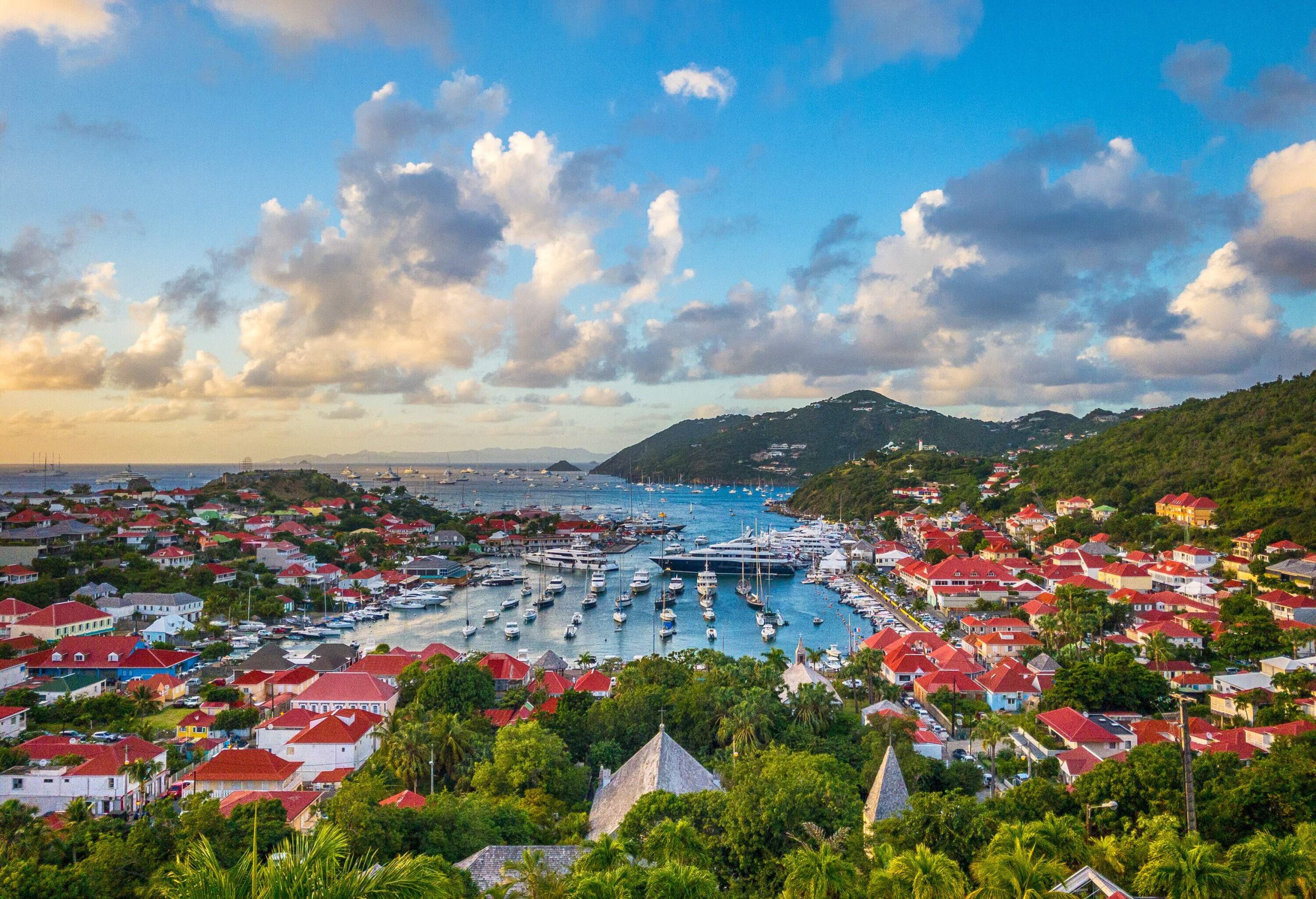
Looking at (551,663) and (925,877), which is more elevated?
(925,877)

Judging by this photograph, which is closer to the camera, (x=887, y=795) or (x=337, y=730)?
(x=887, y=795)

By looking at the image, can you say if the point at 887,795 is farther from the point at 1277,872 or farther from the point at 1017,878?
the point at 1277,872

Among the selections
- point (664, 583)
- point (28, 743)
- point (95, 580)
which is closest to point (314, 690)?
point (28, 743)

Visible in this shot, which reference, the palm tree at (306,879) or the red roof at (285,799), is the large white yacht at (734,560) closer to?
the red roof at (285,799)

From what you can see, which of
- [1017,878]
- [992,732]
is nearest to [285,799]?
[1017,878]

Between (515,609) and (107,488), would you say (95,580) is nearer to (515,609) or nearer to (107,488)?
(515,609)

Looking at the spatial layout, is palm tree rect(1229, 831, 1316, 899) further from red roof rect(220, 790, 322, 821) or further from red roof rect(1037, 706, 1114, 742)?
red roof rect(220, 790, 322, 821)
